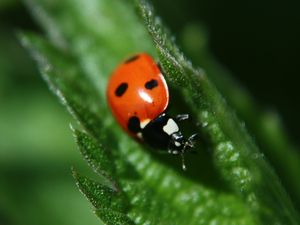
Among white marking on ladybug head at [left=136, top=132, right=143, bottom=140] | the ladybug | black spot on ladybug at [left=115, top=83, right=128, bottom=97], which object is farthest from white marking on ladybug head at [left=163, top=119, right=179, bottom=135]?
black spot on ladybug at [left=115, top=83, right=128, bottom=97]

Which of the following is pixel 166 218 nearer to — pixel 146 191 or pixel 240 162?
pixel 146 191

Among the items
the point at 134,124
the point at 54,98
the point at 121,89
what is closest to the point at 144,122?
the point at 134,124

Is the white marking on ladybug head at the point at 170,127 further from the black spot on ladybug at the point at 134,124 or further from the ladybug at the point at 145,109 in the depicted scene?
the black spot on ladybug at the point at 134,124

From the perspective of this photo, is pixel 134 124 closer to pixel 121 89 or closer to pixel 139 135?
pixel 139 135

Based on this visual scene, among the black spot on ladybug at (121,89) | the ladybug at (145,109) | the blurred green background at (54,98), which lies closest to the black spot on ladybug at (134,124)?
the ladybug at (145,109)

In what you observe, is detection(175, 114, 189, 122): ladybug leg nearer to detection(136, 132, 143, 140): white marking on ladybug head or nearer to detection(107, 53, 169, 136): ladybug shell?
detection(107, 53, 169, 136): ladybug shell

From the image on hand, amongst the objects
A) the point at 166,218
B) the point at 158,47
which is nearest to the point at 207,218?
the point at 166,218
